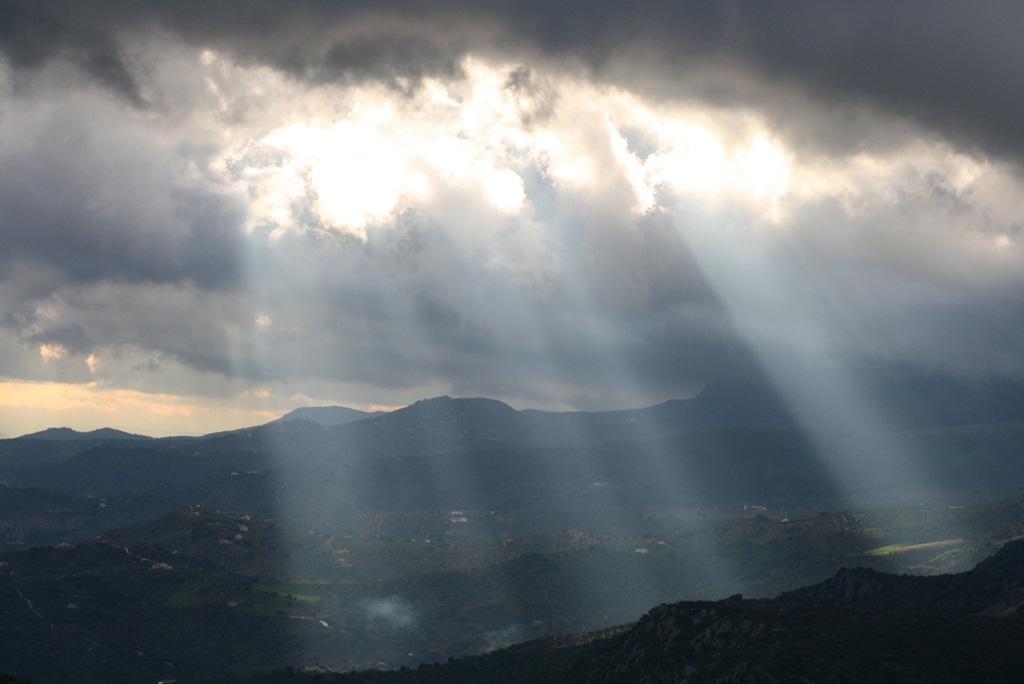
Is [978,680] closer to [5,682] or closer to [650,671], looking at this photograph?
[650,671]

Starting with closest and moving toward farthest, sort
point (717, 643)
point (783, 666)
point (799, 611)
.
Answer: point (783, 666) → point (717, 643) → point (799, 611)

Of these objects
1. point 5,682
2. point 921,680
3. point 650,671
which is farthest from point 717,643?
point 5,682

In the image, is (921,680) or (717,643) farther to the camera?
(717,643)

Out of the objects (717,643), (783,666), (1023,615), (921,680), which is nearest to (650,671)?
(717,643)

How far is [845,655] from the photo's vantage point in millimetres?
156750

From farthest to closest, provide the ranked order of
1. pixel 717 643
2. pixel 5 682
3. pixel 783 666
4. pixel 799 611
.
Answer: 1. pixel 799 611
2. pixel 717 643
3. pixel 783 666
4. pixel 5 682

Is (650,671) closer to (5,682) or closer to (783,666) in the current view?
(783,666)

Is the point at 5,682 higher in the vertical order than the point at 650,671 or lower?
higher

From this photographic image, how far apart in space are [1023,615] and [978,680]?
50665 mm

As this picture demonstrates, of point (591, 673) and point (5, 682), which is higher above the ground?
point (5, 682)

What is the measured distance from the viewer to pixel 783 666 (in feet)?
509

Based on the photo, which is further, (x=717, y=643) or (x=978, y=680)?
(x=717, y=643)

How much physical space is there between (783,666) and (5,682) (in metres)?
123

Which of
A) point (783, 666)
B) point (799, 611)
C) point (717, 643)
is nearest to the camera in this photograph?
point (783, 666)
